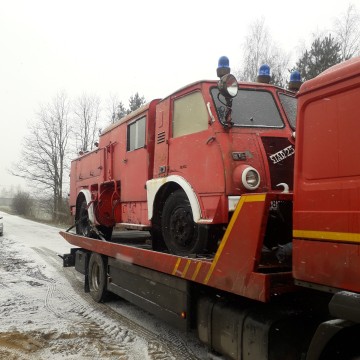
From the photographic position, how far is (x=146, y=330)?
562 cm

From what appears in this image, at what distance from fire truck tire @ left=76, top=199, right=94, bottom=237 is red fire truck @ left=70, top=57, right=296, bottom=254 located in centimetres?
227

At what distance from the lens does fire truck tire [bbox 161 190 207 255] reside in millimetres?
4789

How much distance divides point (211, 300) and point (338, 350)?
1680mm

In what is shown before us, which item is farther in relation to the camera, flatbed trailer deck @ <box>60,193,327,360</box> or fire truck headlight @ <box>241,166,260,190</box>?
fire truck headlight @ <box>241,166,260,190</box>

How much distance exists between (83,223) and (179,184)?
4.79 meters

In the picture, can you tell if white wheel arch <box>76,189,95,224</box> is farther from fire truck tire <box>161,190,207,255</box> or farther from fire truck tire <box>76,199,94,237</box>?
fire truck tire <box>161,190,207,255</box>

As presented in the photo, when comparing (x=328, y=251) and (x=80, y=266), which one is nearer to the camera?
(x=328, y=251)

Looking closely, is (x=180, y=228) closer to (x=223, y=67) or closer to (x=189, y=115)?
(x=189, y=115)

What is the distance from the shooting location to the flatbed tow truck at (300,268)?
2.54m

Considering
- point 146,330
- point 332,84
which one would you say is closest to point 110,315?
point 146,330

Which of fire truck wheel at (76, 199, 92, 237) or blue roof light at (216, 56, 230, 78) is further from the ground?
blue roof light at (216, 56, 230, 78)

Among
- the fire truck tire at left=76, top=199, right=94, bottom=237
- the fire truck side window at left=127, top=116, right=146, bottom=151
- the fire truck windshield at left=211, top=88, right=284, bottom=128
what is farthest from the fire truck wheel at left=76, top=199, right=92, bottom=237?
the fire truck windshield at left=211, top=88, right=284, bottom=128

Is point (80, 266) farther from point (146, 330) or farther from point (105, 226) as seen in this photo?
point (146, 330)

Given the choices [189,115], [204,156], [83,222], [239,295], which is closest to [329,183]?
[239,295]
